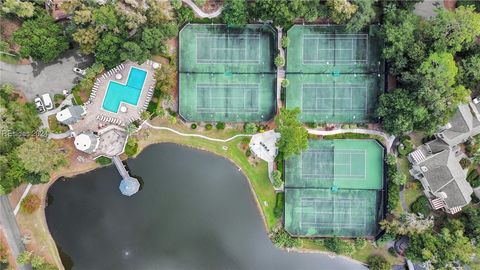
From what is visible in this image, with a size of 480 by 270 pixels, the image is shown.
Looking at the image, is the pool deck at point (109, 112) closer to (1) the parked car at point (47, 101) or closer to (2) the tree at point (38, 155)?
(1) the parked car at point (47, 101)

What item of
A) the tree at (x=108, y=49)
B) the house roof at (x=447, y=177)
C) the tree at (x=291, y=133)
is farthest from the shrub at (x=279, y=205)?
the tree at (x=108, y=49)

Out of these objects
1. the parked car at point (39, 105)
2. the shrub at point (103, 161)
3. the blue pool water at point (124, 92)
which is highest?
the blue pool water at point (124, 92)

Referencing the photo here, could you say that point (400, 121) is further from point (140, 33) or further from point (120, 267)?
point (120, 267)

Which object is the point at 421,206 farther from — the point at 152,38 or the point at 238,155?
the point at 152,38

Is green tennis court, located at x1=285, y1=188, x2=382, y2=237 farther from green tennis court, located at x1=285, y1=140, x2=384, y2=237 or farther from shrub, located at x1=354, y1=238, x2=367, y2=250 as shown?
shrub, located at x1=354, y1=238, x2=367, y2=250

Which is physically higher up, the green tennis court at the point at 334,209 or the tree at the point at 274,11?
the tree at the point at 274,11

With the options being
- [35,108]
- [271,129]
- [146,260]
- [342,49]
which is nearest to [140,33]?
[35,108]

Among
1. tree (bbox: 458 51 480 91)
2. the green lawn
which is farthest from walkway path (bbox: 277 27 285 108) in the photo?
tree (bbox: 458 51 480 91)

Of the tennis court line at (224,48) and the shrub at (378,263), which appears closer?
the shrub at (378,263)
